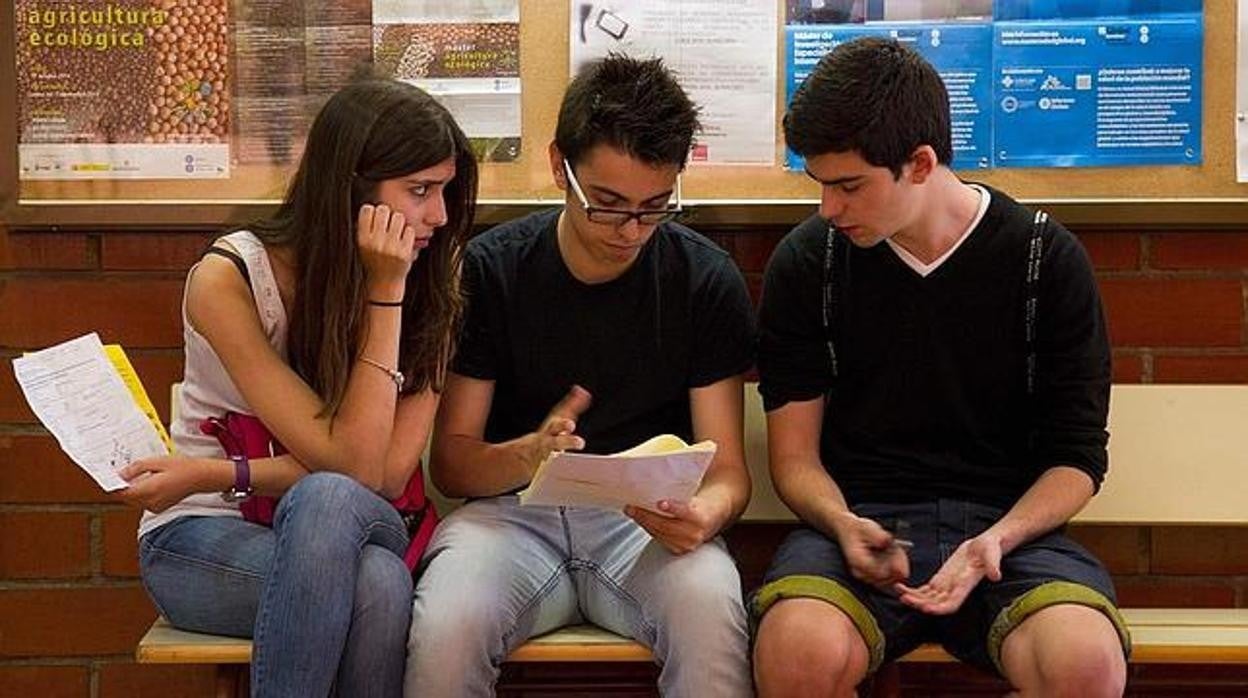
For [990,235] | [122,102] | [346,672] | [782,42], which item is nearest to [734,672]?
[346,672]

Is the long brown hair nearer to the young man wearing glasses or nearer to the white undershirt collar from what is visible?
the young man wearing glasses

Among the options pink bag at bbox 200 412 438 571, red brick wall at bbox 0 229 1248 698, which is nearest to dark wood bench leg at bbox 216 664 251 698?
pink bag at bbox 200 412 438 571

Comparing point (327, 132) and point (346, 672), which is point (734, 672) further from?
point (327, 132)

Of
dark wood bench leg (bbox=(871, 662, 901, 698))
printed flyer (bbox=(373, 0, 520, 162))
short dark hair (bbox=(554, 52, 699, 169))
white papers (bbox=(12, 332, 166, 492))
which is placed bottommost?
dark wood bench leg (bbox=(871, 662, 901, 698))

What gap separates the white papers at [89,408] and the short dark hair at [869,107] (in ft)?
3.42

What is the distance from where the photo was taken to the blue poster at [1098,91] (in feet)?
9.82

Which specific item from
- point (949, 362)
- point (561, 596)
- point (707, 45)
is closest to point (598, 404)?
point (561, 596)

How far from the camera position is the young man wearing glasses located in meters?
2.45

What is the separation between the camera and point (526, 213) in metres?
3.05

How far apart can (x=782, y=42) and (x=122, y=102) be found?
115 centimetres

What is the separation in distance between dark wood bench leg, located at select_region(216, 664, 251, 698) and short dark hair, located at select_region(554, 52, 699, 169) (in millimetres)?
902

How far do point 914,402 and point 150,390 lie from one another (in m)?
1.35

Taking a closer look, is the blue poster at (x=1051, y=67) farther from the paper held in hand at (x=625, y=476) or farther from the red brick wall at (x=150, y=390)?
the paper held in hand at (x=625, y=476)

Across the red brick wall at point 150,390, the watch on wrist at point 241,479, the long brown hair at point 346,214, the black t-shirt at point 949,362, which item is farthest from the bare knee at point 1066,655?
the watch on wrist at point 241,479
